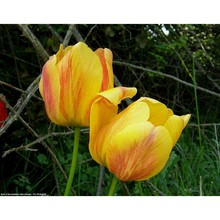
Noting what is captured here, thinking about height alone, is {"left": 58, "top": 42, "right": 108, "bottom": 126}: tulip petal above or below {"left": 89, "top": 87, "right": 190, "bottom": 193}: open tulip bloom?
above

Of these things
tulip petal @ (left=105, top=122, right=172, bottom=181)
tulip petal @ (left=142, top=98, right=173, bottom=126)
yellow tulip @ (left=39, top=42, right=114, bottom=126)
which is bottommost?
tulip petal @ (left=105, top=122, right=172, bottom=181)

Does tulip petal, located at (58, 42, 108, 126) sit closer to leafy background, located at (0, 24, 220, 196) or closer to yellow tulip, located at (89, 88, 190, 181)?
yellow tulip, located at (89, 88, 190, 181)

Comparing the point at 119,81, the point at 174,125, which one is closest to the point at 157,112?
the point at 174,125

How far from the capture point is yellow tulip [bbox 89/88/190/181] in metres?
0.34

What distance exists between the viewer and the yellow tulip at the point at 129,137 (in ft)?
1.10

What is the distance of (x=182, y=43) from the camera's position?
1.12 meters

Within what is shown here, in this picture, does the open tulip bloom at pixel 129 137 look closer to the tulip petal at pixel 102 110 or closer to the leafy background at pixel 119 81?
the tulip petal at pixel 102 110

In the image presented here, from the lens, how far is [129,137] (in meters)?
0.33

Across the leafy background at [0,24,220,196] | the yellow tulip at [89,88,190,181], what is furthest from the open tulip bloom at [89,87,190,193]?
the leafy background at [0,24,220,196]

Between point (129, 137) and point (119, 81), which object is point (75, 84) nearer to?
point (129, 137)

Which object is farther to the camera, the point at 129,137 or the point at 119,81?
the point at 119,81

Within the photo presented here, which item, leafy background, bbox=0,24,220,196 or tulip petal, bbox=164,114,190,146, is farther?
leafy background, bbox=0,24,220,196
